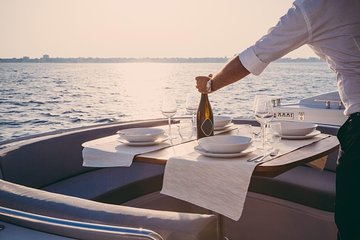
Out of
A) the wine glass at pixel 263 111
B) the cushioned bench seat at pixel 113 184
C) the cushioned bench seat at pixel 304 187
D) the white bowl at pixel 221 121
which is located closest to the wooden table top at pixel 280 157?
the wine glass at pixel 263 111

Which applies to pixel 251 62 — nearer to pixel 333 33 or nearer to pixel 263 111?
pixel 263 111

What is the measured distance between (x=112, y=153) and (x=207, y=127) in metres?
0.44

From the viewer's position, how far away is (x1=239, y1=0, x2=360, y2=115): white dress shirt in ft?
4.33

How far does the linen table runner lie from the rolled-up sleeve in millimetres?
347

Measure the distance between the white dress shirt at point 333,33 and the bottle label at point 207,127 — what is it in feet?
1.75

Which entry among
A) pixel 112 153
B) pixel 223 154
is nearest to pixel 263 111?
pixel 223 154

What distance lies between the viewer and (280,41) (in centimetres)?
144

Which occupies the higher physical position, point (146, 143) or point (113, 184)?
point (146, 143)

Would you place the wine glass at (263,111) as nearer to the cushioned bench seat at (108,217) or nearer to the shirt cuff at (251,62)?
the shirt cuff at (251,62)

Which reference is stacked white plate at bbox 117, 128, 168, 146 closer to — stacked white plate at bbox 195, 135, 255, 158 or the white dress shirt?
stacked white plate at bbox 195, 135, 255, 158

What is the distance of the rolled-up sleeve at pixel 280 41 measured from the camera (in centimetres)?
136

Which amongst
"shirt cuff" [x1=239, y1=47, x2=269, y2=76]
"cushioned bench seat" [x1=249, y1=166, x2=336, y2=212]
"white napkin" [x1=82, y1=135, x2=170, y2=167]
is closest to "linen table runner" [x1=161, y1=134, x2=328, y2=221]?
"white napkin" [x1=82, y1=135, x2=170, y2=167]

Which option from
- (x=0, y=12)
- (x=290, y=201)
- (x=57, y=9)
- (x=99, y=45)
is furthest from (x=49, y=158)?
(x=99, y=45)

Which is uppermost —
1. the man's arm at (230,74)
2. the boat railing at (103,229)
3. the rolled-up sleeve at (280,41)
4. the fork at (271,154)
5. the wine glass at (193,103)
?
the rolled-up sleeve at (280,41)
